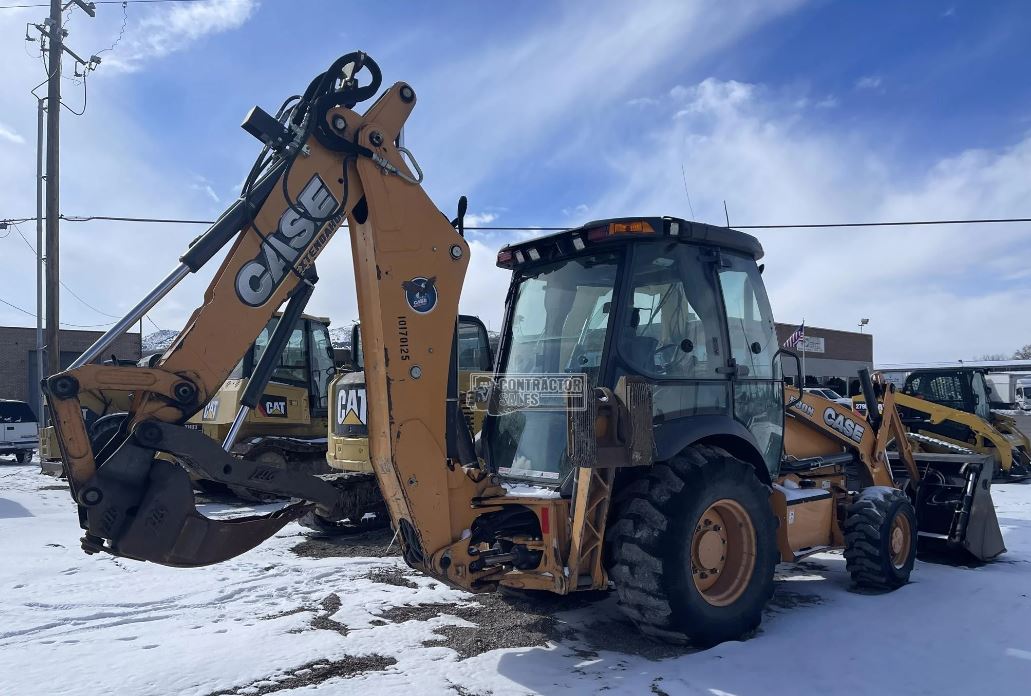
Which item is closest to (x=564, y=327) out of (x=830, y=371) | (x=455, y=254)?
(x=455, y=254)

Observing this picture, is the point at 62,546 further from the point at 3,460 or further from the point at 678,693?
the point at 3,460

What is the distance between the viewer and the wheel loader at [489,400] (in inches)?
144

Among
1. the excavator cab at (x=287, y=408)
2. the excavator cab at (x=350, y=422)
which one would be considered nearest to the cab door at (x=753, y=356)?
the excavator cab at (x=350, y=422)

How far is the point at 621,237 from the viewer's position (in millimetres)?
4707

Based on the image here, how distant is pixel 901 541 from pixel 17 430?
19.6 m

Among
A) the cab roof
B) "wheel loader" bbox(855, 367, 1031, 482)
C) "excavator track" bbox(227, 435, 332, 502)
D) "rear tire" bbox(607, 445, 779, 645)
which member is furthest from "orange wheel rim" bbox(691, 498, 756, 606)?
"wheel loader" bbox(855, 367, 1031, 482)

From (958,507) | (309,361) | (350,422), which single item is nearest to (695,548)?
(958,507)

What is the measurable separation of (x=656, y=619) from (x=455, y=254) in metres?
2.38

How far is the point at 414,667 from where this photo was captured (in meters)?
4.06

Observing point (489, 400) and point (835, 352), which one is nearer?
point (489, 400)

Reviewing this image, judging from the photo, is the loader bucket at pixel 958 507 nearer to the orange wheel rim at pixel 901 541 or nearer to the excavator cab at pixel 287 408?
the orange wheel rim at pixel 901 541

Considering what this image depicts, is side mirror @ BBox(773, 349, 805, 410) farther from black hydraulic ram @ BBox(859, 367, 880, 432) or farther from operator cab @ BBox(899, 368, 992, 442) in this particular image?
operator cab @ BBox(899, 368, 992, 442)

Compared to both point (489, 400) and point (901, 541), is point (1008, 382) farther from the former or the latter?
point (489, 400)

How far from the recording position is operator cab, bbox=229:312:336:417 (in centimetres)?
1122
